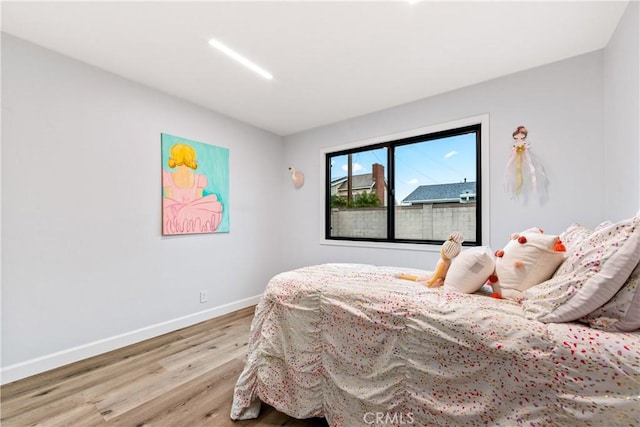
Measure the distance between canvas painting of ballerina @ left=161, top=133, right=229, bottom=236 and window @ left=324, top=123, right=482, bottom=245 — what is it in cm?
140

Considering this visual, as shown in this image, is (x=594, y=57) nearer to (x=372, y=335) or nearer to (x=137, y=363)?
(x=372, y=335)

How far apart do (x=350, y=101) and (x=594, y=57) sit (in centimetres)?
202

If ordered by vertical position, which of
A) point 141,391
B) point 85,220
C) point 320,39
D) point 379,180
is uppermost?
point 320,39

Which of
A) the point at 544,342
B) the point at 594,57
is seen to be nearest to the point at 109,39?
the point at 544,342

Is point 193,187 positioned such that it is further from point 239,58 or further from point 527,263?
point 527,263

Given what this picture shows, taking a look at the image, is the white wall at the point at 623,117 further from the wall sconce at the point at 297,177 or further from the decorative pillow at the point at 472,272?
the wall sconce at the point at 297,177

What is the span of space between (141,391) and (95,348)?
861 millimetres

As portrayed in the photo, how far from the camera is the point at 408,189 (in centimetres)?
310

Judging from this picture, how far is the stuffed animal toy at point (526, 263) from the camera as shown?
1275 millimetres

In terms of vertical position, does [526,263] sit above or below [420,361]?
above

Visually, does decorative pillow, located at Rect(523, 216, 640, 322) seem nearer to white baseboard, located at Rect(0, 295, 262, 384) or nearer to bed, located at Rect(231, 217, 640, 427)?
bed, located at Rect(231, 217, 640, 427)

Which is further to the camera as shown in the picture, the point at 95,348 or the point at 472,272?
the point at 95,348

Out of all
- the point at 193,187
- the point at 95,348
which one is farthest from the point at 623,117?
the point at 95,348

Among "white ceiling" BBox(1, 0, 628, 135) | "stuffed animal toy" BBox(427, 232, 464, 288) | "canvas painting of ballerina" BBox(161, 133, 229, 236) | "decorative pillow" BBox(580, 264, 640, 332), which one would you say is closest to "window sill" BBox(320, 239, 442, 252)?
"stuffed animal toy" BBox(427, 232, 464, 288)
